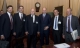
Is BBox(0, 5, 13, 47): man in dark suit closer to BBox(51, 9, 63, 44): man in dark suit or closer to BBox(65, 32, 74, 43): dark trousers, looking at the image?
BBox(51, 9, 63, 44): man in dark suit

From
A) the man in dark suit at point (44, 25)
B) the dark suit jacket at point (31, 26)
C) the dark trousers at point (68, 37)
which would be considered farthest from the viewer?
the man in dark suit at point (44, 25)

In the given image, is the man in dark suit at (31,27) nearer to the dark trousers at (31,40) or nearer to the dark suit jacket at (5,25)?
the dark trousers at (31,40)

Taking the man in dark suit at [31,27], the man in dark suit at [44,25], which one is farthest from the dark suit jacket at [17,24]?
the man in dark suit at [44,25]

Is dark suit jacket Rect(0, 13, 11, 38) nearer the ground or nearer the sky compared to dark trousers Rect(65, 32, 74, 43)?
nearer the sky

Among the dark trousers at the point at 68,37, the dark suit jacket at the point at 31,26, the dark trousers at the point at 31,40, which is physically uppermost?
the dark suit jacket at the point at 31,26

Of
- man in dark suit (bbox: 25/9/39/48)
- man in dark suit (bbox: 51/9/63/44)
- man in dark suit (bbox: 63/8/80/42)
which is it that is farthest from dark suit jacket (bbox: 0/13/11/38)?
man in dark suit (bbox: 63/8/80/42)

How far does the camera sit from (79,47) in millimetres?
2828

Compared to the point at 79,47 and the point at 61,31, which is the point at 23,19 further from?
the point at 79,47

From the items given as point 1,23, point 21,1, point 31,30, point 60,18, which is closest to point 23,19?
point 31,30

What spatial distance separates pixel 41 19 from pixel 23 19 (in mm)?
612

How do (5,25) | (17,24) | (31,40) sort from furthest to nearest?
(31,40) → (17,24) → (5,25)

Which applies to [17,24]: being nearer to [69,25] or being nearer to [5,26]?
[5,26]

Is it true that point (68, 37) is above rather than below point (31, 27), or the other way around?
below

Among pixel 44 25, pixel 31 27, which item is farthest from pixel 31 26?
pixel 44 25
